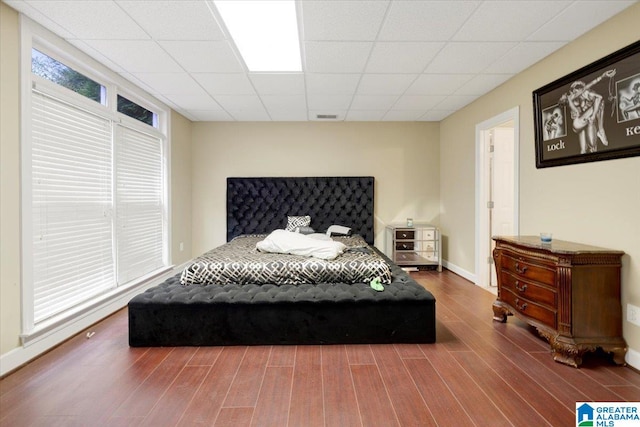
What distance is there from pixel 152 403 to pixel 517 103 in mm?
4214

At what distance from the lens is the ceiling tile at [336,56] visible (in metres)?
2.77

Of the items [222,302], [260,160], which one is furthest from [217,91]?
[222,302]

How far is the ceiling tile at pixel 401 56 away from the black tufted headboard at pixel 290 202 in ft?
7.54

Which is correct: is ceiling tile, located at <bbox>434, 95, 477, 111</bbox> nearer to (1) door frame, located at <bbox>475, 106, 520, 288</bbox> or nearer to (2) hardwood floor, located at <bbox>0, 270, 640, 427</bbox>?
(1) door frame, located at <bbox>475, 106, 520, 288</bbox>

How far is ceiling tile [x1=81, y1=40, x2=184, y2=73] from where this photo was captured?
9.03ft

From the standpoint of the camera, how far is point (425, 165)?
555cm

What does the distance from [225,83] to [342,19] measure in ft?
5.90

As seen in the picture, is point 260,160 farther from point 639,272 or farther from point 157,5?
point 639,272

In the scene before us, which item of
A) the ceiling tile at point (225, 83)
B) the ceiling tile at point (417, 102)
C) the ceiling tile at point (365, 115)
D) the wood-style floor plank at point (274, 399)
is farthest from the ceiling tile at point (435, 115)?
the wood-style floor plank at point (274, 399)

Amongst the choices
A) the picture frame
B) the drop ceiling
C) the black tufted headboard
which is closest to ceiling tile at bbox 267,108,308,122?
the drop ceiling

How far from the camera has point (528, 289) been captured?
262cm

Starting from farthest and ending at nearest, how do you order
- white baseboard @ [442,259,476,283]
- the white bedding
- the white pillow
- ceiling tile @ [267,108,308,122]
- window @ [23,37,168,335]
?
the white pillow, ceiling tile @ [267,108,308,122], white baseboard @ [442,259,476,283], the white bedding, window @ [23,37,168,335]

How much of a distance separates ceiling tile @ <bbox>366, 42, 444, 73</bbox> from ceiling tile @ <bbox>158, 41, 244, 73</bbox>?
1334mm

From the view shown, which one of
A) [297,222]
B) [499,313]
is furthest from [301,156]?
[499,313]
